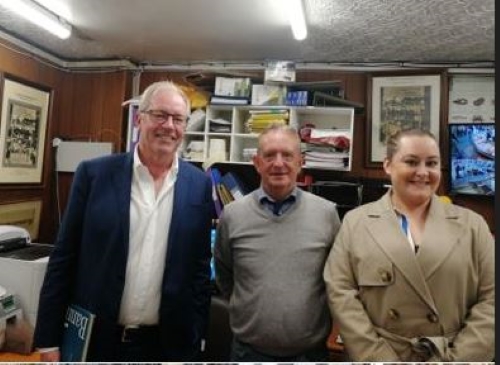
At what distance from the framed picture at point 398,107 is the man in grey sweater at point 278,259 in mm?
1798

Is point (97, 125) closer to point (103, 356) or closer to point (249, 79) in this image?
point (249, 79)

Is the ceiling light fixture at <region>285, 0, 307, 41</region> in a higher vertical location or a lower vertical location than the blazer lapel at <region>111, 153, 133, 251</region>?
higher

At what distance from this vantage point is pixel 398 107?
3119 mm

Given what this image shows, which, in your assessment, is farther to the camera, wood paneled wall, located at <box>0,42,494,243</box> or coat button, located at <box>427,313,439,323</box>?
wood paneled wall, located at <box>0,42,494,243</box>

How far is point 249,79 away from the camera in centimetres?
305

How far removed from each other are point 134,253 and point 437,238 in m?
0.99

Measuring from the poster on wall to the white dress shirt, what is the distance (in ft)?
8.32

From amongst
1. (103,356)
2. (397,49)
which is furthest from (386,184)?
(103,356)

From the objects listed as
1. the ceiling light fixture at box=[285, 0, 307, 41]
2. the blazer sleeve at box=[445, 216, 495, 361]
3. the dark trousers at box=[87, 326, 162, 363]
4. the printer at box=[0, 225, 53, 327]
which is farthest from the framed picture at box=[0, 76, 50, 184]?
the blazer sleeve at box=[445, 216, 495, 361]

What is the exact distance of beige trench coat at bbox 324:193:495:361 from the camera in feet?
3.92

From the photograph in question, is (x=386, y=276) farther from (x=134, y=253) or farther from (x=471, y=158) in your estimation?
(x=471, y=158)

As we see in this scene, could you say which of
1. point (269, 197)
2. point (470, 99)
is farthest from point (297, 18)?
point (470, 99)

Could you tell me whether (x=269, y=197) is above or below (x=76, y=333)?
above

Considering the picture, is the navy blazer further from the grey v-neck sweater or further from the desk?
the desk
